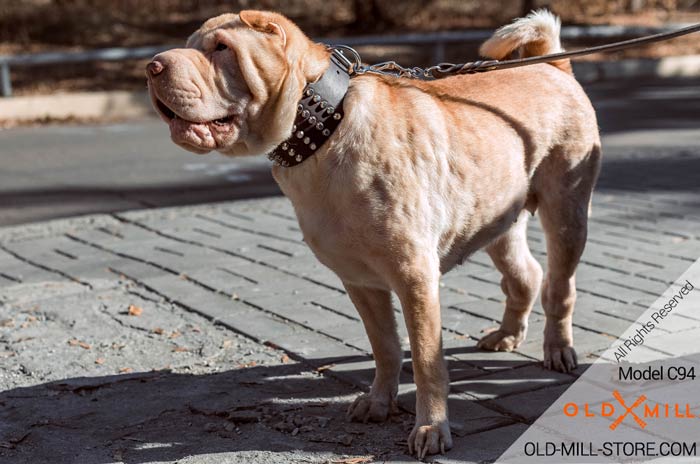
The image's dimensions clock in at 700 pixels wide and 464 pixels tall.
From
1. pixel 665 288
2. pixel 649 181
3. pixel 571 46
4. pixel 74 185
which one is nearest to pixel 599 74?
pixel 571 46

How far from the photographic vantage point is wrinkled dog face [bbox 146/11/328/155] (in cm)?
338

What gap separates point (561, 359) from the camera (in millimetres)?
4441

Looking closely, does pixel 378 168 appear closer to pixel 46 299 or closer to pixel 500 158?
pixel 500 158

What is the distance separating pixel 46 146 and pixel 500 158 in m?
9.20

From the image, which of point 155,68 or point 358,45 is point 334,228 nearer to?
point 155,68

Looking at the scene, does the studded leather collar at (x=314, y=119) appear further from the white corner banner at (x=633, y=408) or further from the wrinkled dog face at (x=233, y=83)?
the white corner banner at (x=633, y=408)

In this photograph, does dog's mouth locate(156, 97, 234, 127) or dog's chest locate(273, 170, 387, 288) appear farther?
dog's chest locate(273, 170, 387, 288)

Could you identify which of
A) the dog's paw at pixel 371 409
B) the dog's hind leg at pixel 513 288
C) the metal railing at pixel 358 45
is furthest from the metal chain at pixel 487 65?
the metal railing at pixel 358 45

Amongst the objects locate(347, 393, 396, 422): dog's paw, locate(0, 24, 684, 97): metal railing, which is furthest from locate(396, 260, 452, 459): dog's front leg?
locate(0, 24, 684, 97): metal railing

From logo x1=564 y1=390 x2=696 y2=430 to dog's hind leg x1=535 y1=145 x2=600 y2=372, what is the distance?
459mm

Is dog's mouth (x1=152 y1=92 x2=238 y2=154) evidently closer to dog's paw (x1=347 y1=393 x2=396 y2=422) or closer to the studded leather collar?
the studded leather collar

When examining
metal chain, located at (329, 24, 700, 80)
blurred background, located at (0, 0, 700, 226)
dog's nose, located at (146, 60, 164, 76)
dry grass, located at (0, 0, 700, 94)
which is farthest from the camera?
dry grass, located at (0, 0, 700, 94)

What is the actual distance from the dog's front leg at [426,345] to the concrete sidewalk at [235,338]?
0.46 feet

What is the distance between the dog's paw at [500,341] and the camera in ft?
15.5
